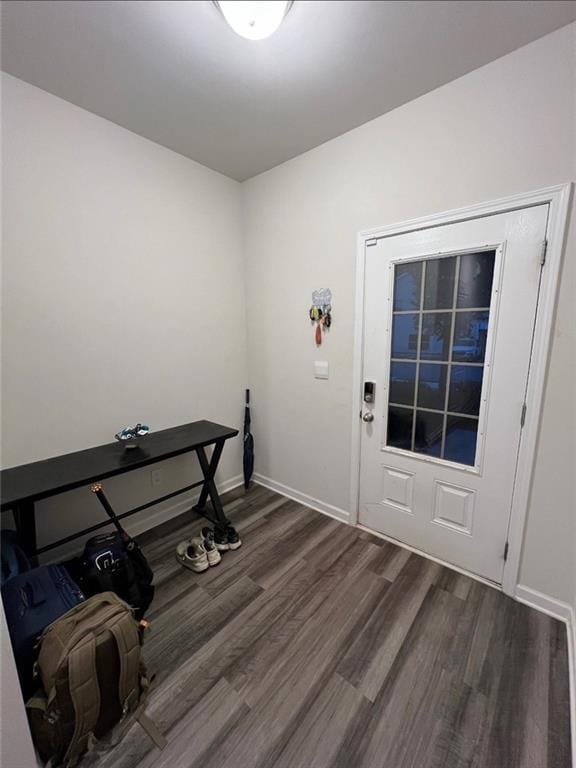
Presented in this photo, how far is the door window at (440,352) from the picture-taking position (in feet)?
5.30

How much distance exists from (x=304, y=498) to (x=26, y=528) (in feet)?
5.88

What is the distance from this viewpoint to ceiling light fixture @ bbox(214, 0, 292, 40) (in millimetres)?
901

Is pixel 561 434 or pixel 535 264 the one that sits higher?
pixel 535 264

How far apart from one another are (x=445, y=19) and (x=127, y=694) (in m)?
2.83

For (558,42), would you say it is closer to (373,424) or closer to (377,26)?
(377,26)

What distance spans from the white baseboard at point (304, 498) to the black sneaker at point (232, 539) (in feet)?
2.18

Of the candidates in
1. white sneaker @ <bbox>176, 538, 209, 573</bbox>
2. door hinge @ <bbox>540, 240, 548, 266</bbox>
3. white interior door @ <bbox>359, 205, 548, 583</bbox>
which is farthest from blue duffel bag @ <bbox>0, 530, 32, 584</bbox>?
door hinge @ <bbox>540, 240, 548, 266</bbox>

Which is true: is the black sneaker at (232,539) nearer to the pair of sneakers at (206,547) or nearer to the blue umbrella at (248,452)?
the pair of sneakers at (206,547)

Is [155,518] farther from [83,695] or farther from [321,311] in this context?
[321,311]

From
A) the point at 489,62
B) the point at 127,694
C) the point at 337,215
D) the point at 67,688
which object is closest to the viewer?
the point at 67,688

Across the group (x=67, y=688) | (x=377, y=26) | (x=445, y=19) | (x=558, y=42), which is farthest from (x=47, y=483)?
(x=558, y=42)

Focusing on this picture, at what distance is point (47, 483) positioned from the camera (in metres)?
1.50

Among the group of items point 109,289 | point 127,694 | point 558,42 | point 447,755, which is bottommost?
point 447,755

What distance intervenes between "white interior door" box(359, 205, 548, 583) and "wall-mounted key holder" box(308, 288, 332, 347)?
289mm
